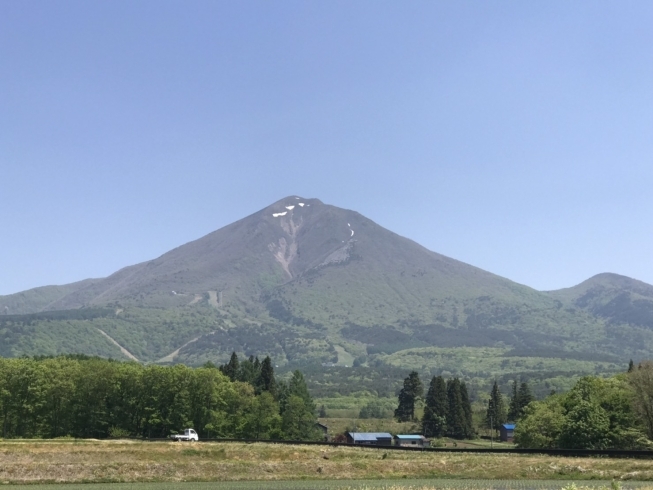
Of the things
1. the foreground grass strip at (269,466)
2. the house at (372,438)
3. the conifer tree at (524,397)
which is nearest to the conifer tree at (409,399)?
the conifer tree at (524,397)

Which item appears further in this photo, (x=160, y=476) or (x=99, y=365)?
(x=99, y=365)

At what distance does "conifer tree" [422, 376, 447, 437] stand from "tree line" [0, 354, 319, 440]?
54.3 m

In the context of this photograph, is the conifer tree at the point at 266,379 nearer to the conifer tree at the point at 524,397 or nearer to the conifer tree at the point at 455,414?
the conifer tree at the point at 455,414

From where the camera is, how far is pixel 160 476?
180ft

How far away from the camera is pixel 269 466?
58.8 m

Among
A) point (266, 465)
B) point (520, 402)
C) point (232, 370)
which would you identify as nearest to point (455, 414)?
point (520, 402)

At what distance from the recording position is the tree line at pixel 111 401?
9738 centimetres

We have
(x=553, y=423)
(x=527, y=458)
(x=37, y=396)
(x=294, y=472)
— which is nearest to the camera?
(x=294, y=472)

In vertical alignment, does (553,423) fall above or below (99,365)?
below

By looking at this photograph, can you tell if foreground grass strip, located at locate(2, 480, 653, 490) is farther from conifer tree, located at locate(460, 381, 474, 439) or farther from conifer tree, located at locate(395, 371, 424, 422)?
conifer tree, located at locate(395, 371, 424, 422)

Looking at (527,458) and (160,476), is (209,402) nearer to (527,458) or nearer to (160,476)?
(160,476)

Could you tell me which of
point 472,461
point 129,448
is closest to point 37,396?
point 129,448

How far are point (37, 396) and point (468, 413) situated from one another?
92.0 m

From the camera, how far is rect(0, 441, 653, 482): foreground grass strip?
175 feet
